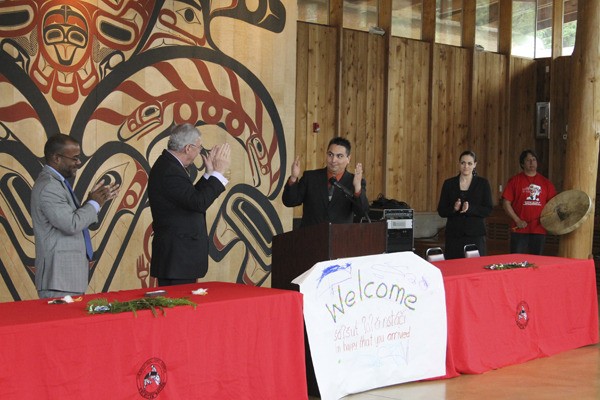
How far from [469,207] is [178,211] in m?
2.89

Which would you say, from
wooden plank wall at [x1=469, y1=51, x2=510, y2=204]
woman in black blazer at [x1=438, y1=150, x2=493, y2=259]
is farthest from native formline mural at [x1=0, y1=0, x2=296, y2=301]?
wooden plank wall at [x1=469, y1=51, x2=510, y2=204]

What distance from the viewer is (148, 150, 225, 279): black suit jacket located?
14.6ft

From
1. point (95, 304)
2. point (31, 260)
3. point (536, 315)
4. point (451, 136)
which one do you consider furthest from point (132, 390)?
point (451, 136)

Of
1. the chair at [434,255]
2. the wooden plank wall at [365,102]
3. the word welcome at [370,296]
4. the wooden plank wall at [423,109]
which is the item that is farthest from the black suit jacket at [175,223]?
the wooden plank wall at [365,102]

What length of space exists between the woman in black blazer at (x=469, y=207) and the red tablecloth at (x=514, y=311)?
0.46 m

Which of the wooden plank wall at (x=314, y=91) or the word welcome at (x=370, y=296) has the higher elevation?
the wooden plank wall at (x=314, y=91)

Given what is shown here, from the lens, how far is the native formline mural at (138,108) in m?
5.96

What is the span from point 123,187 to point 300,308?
2.75 metres

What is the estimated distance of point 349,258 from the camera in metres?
4.54

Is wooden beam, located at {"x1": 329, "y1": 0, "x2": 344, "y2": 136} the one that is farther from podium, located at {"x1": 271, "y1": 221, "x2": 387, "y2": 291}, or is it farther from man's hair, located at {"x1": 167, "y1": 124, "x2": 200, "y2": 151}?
man's hair, located at {"x1": 167, "y1": 124, "x2": 200, "y2": 151}

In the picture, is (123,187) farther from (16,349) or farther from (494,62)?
(494,62)

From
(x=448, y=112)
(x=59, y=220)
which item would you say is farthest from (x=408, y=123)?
(x=59, y=220)

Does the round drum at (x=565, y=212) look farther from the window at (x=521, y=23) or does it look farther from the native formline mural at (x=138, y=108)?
the window at (x=521, y=23)

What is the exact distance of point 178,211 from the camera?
4.54 meters
